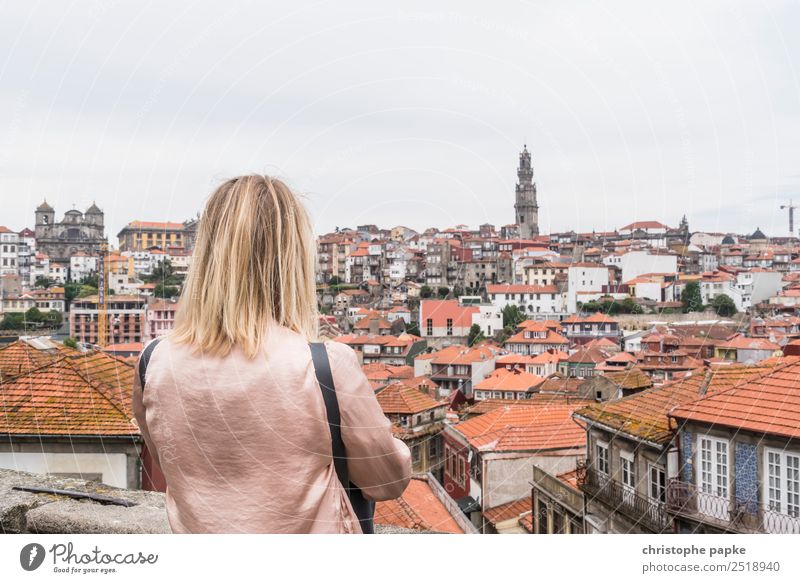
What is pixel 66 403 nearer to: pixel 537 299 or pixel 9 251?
pixel 9 251

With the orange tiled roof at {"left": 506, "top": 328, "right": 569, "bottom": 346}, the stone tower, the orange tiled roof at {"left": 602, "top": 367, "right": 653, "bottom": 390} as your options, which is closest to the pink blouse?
the stone tower

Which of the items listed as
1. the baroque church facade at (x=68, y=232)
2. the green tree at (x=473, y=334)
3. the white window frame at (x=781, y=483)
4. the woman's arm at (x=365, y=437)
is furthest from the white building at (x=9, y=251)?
the white window frame at (x=781, y=483)

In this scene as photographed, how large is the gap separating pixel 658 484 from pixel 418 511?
27.2 inches

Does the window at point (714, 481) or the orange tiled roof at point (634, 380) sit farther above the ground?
the orange tiled roof at point (634, 380)

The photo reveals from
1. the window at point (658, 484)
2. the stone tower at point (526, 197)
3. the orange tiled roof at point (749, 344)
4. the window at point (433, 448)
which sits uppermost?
the stone tower at point (526, 197)

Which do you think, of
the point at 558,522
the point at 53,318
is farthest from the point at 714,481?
the point at 53,318

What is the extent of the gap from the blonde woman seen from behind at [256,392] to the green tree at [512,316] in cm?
132

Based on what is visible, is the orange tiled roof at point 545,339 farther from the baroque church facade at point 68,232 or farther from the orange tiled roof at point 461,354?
the baroque church facade at point 68,232

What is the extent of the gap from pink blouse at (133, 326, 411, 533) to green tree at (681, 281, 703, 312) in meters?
1.58

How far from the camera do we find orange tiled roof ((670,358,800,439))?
1.12 meters

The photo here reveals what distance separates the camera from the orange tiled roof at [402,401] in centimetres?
124

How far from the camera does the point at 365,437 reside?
0.59 metres

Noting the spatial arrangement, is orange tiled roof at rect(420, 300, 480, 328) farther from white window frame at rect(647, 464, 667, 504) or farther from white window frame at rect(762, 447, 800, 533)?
white window frame at rect(762, 447, 800, 533)
